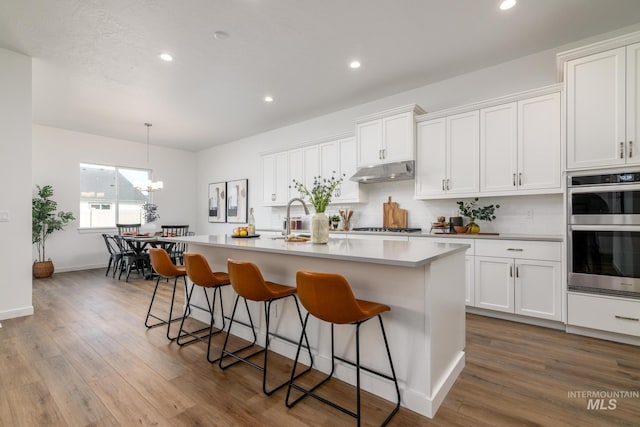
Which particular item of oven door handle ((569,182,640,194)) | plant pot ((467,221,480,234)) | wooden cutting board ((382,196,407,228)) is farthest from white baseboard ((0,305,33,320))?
oven door handle ((569,182,640,194))

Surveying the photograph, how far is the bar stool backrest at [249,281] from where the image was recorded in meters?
2.01

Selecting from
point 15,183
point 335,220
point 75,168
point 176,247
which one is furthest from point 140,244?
point 335,220

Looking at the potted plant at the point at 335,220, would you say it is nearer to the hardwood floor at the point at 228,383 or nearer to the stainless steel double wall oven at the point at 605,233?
the hardwood floor at the point at 228,383

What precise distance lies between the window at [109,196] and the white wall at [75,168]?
5.8 inches

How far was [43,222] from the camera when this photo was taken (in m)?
5.49

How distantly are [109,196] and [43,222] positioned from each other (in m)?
1.53

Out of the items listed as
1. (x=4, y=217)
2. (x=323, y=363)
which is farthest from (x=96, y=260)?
(x=323, y=363)

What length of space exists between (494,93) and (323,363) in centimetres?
367

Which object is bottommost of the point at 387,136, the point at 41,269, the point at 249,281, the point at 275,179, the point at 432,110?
the point at 41,269

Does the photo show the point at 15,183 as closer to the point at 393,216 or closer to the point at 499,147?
the point at 393,216

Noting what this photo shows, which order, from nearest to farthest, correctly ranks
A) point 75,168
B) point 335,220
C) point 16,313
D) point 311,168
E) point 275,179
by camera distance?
point 16,313 < point 335,220 < point 311,168 < point 275,179 < point 75,168

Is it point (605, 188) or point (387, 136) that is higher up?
point (387, 136)

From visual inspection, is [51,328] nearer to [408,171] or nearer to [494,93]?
[408,171]

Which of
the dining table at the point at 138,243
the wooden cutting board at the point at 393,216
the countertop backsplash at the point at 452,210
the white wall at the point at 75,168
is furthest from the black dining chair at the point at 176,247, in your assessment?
the wooden cutting board at the point at 393,216
